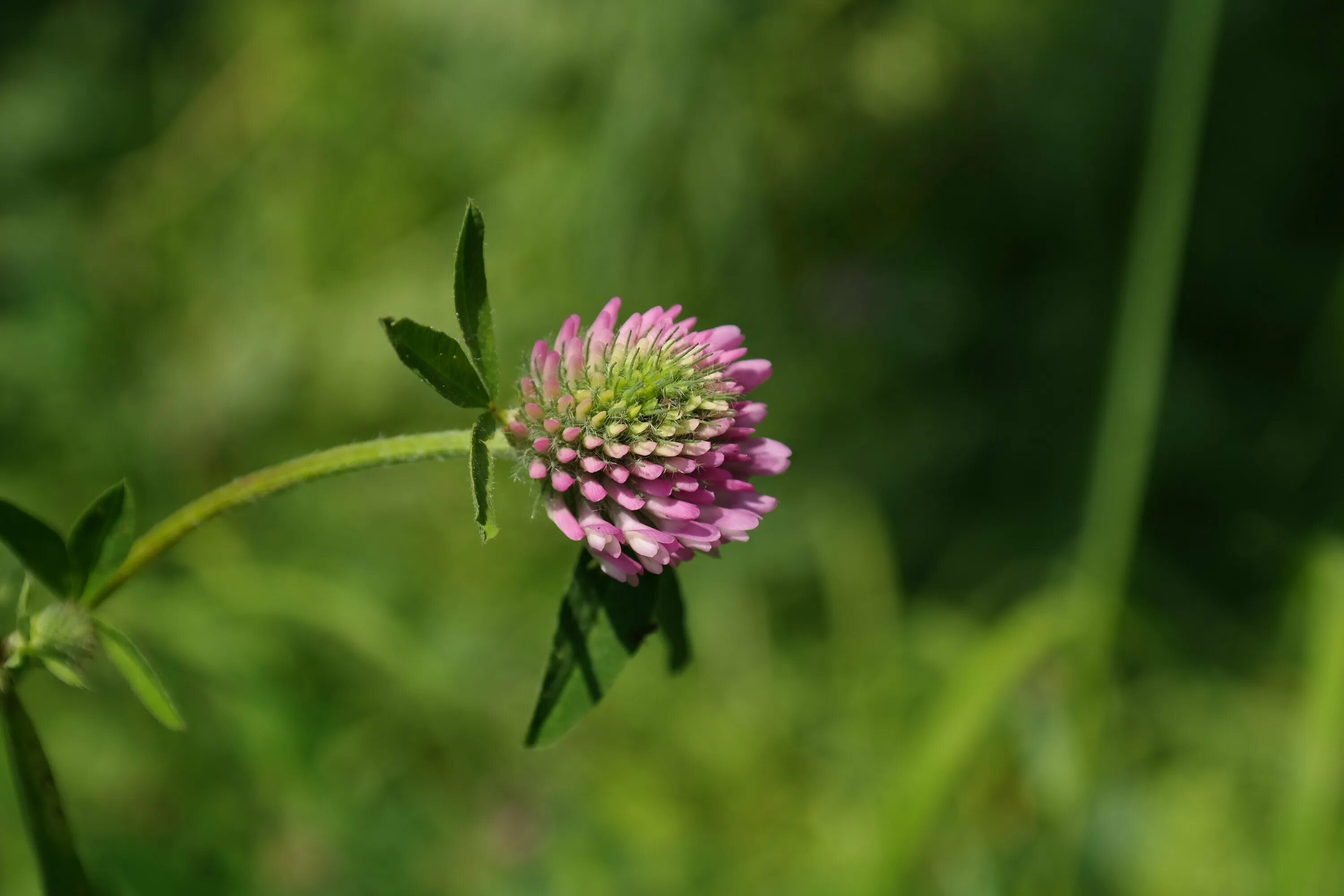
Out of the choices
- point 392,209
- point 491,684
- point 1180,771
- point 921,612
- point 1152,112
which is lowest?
point 491,684

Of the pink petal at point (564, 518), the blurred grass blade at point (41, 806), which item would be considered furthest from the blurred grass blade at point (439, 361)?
the blurred grass blade at point (41, 806)

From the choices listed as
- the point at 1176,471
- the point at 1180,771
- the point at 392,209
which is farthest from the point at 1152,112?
the point at 392,209

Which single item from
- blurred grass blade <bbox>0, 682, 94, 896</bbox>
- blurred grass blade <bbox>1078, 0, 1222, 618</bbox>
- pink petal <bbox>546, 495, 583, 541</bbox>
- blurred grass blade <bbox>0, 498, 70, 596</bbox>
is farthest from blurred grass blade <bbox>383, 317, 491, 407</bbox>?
blurred grass blade <bbox>1078, 0, 1222, 618</bbox>

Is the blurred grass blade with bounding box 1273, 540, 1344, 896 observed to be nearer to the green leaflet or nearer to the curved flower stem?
the green leaflet

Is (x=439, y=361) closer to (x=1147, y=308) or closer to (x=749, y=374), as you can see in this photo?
(x=749, y=374)

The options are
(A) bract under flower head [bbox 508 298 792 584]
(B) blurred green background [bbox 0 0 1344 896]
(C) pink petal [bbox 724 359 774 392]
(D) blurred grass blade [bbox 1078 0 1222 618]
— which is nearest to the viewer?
(A) bract under flower head [bbox 508 298 792 584]

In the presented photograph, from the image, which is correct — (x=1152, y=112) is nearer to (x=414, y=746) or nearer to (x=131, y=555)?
(x=414, y=746)
